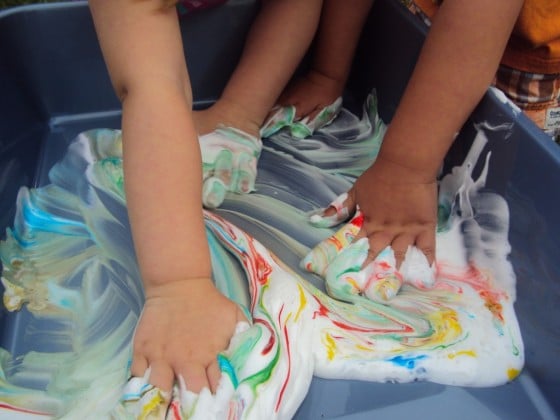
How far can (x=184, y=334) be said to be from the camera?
0.66 metres

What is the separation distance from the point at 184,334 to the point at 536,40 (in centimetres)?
71

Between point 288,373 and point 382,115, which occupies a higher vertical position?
point 382,115

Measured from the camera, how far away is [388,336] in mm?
764

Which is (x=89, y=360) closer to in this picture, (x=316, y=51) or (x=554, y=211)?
(x=554, y=211)

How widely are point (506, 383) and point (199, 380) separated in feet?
1.25

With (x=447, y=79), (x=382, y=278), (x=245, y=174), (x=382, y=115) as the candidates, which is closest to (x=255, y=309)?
(x=382, y=278)

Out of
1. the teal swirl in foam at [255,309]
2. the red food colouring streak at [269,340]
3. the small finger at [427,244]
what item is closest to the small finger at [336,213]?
the teal swirl in foam at [255,309]

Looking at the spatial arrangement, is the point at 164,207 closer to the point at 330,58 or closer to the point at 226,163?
the point at 226,163

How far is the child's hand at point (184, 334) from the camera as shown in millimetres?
650

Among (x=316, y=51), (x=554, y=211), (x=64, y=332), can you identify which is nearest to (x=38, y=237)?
(x=64, y=332)

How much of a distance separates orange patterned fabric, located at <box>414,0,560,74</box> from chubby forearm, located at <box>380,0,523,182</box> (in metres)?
0.13

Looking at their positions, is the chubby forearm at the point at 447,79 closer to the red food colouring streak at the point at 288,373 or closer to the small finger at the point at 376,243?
the small finger at the point at 376,243

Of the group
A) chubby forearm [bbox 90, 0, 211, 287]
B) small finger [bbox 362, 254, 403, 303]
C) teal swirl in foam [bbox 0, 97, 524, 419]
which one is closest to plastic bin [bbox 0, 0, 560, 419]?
teal swirl in foam [bbox 0, 97, 524, 419]

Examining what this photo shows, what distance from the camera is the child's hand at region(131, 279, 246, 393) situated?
650mm
